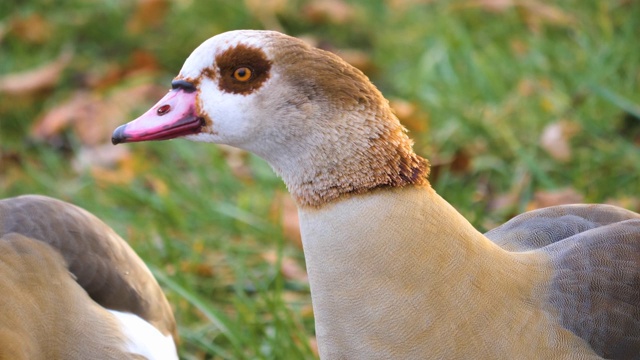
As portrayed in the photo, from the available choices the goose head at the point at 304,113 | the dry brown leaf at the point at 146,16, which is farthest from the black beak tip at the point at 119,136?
the dry brown leaf at the point at 146,16

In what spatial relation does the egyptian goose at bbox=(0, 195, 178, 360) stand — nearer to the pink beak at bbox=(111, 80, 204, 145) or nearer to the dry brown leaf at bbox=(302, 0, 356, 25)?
the pink beak at bbox=(111, 80, 204, 145)

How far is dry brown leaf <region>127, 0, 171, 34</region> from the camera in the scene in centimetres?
511

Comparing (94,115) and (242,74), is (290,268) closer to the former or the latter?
(242,74)

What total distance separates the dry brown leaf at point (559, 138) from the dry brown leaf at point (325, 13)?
2.10 m

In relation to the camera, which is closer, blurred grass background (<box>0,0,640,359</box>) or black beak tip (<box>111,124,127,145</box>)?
black beak tip (<box>111,124,127,145</box>)

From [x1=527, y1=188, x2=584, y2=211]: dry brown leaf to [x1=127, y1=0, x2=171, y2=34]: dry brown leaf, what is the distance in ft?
8.99

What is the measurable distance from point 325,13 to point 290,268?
260 cm

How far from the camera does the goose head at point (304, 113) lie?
5.75 feet

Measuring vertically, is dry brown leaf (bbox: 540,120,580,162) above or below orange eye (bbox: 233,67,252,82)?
below

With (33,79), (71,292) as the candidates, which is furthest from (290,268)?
(33,79)

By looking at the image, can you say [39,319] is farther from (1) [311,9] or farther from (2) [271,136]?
(1) [311,9]

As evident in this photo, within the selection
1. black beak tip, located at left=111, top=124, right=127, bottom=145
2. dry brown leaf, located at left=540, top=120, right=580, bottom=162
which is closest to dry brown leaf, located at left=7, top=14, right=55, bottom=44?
dry brown leaf, located at left=540, top=120, right=580, bottom=162

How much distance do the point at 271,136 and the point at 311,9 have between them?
361cm

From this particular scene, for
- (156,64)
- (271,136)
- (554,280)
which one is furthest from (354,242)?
(156,64)
